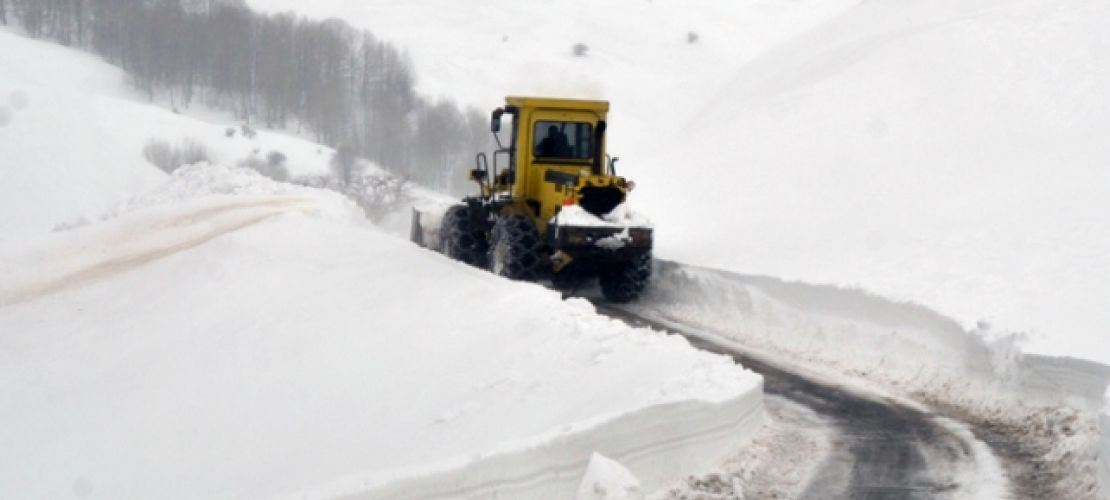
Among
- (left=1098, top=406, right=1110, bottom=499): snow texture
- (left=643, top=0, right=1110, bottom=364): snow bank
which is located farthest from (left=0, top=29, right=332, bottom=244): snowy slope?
(left=1098, top=406, right=1110, bottom=499): snow texture

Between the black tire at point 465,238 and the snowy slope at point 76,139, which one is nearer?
the black tire at point 465,238

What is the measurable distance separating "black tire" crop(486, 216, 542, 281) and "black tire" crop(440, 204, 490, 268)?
8.15ft

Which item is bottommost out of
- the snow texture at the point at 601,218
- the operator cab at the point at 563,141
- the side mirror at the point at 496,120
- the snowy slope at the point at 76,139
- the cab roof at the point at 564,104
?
the snowy slope at the point at 76,139

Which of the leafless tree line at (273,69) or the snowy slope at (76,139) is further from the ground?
the leafless tree line at (273,69)

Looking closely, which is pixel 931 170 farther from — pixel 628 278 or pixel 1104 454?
pixel 1104 454

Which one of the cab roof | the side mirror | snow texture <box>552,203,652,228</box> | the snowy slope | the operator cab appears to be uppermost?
the cab roof

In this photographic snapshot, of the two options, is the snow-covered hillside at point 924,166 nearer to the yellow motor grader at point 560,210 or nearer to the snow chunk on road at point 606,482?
the yellow motor grader at point 560,210

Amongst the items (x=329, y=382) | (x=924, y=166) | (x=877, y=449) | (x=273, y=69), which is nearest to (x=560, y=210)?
(x=329, y=382)

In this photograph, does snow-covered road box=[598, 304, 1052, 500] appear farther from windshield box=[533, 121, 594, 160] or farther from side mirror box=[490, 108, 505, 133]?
side mirror box=[490, 108, 505, 133]

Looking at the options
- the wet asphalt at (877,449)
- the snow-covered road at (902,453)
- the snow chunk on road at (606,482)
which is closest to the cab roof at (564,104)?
the wet asphalt at (877,449)

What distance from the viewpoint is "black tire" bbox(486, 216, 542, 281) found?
20.1 m

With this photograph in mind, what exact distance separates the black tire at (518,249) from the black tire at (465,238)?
2.48 metres

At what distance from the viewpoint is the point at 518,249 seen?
20.1 metres

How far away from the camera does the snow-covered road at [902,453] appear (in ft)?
31.9
